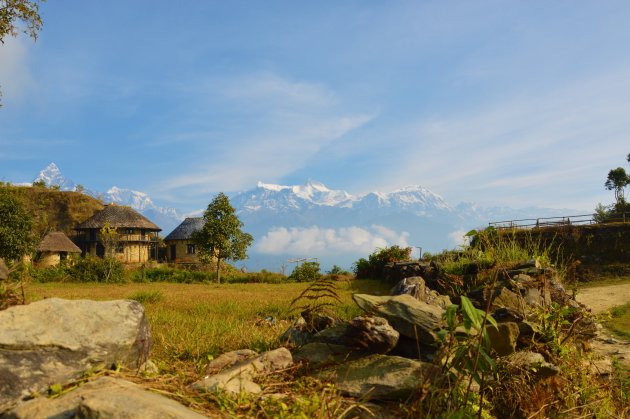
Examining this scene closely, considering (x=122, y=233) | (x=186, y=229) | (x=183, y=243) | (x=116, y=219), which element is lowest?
(x=183, y=243)

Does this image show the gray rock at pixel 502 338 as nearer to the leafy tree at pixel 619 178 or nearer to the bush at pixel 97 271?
the bush at pixel 97 271

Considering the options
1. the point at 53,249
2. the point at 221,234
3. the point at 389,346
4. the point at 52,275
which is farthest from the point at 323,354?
the point at 53,249

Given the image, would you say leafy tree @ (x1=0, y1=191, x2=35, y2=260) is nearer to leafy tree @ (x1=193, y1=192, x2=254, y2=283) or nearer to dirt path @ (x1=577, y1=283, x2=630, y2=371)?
leafy tree @ (x1=193, y1=192, x2=254, y2=283)

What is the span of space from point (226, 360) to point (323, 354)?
1055mm

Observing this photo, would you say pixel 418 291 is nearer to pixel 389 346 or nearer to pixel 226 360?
pixel 389 346

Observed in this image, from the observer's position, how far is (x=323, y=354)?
5109mm

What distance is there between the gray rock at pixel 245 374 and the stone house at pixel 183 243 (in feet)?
193

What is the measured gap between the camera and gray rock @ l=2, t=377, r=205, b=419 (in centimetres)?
266

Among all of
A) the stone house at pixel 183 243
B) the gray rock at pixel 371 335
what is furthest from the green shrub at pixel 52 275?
the gray rock at pixel 371 335

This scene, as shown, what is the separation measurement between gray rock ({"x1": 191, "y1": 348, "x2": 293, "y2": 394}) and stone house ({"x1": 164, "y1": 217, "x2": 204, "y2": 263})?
58.7m

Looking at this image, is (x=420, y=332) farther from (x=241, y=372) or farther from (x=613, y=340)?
(x=613, y=340)

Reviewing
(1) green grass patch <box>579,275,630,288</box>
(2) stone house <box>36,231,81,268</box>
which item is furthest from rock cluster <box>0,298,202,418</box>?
(2) stone house <box>36,231,81,268</box>

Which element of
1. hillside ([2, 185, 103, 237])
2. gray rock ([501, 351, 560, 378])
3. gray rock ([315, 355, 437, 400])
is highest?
hillside ([2, 185, 103, 237])

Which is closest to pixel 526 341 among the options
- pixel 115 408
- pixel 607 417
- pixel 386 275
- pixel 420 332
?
pixel 607 417
